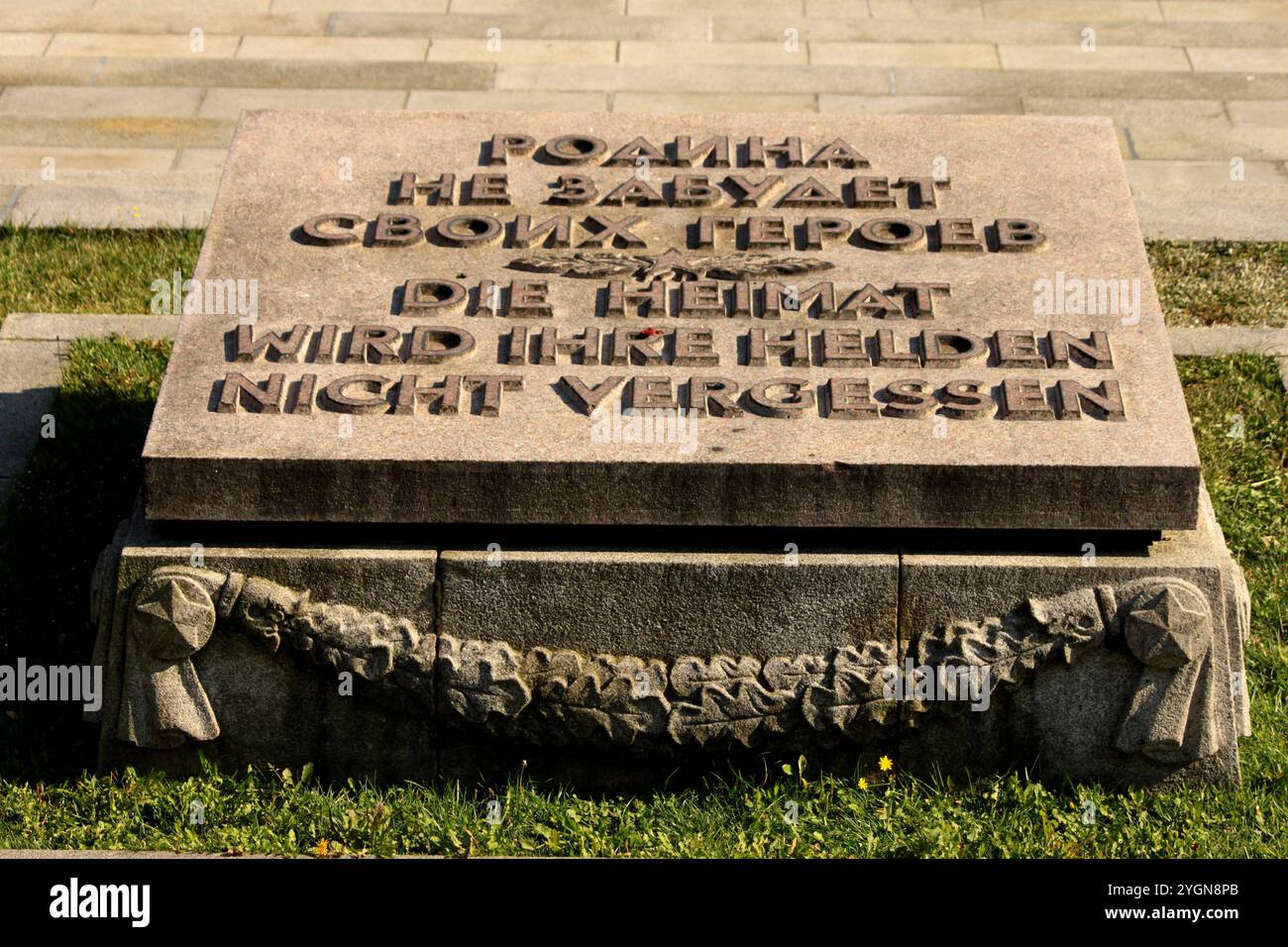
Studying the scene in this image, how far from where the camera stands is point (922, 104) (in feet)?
33.5

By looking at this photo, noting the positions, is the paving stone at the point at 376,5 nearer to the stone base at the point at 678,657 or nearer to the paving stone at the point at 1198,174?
the paving stone at the point at 1198,174

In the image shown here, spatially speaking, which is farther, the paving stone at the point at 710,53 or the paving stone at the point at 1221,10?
the paving stone at the point at 1221,10

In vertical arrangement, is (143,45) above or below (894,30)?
below

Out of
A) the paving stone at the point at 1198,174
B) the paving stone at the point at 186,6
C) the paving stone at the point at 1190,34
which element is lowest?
the paving stone at the point at 1198,174

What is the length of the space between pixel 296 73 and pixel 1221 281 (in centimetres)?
529

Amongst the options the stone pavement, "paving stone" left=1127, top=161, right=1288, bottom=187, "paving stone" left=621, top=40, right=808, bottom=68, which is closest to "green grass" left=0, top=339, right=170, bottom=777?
the stone pavement

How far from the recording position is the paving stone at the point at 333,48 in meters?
10.8

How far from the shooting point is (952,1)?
11680 millimetres

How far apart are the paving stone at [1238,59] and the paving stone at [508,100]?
141 inches

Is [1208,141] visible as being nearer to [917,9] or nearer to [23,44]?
[917,9]

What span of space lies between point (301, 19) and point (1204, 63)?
5457 mm

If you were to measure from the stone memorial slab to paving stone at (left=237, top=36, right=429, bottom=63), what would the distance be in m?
4.30

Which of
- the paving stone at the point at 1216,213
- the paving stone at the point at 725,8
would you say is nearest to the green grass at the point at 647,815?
the paving stone at the point at 1216,213

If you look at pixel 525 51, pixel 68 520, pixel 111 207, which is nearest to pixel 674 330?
pixel 68 520
